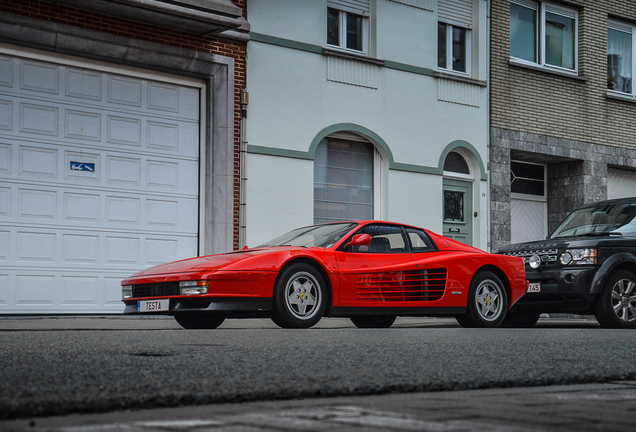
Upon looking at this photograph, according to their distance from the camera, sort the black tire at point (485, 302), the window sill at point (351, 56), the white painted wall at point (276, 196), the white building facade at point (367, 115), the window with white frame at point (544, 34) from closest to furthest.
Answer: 1. the black tire at point (485, 302)
2. the white painted wall at point (276, 196)
3. the white building facade at point (367, 115)
4. the window sill at point (351, 56)
5. the window with white frame at point (544, 34)

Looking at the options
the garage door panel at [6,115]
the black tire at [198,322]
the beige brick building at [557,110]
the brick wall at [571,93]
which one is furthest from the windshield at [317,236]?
the brick wall at [571,93]

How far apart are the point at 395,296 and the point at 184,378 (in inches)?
219

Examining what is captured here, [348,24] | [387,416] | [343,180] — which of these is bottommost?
[387,416]

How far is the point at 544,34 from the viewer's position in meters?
18.6

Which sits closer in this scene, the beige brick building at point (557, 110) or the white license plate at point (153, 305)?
the white license plate at point (153, 305)

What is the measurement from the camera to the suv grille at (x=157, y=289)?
8.38 meters

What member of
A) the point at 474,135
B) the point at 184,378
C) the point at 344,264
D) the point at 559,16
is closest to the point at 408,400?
the point at 184,378

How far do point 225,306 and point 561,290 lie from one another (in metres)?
4.57

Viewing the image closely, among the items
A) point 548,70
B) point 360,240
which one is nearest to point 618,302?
point 360,240

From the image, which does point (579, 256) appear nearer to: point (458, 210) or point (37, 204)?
point (458, 210)

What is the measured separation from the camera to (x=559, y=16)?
19000mm

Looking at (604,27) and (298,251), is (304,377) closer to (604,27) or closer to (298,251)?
(298,251)

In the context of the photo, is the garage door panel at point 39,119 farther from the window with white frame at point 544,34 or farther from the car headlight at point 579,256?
the window with white frame at point 544,34

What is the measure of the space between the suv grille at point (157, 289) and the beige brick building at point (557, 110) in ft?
33.2
